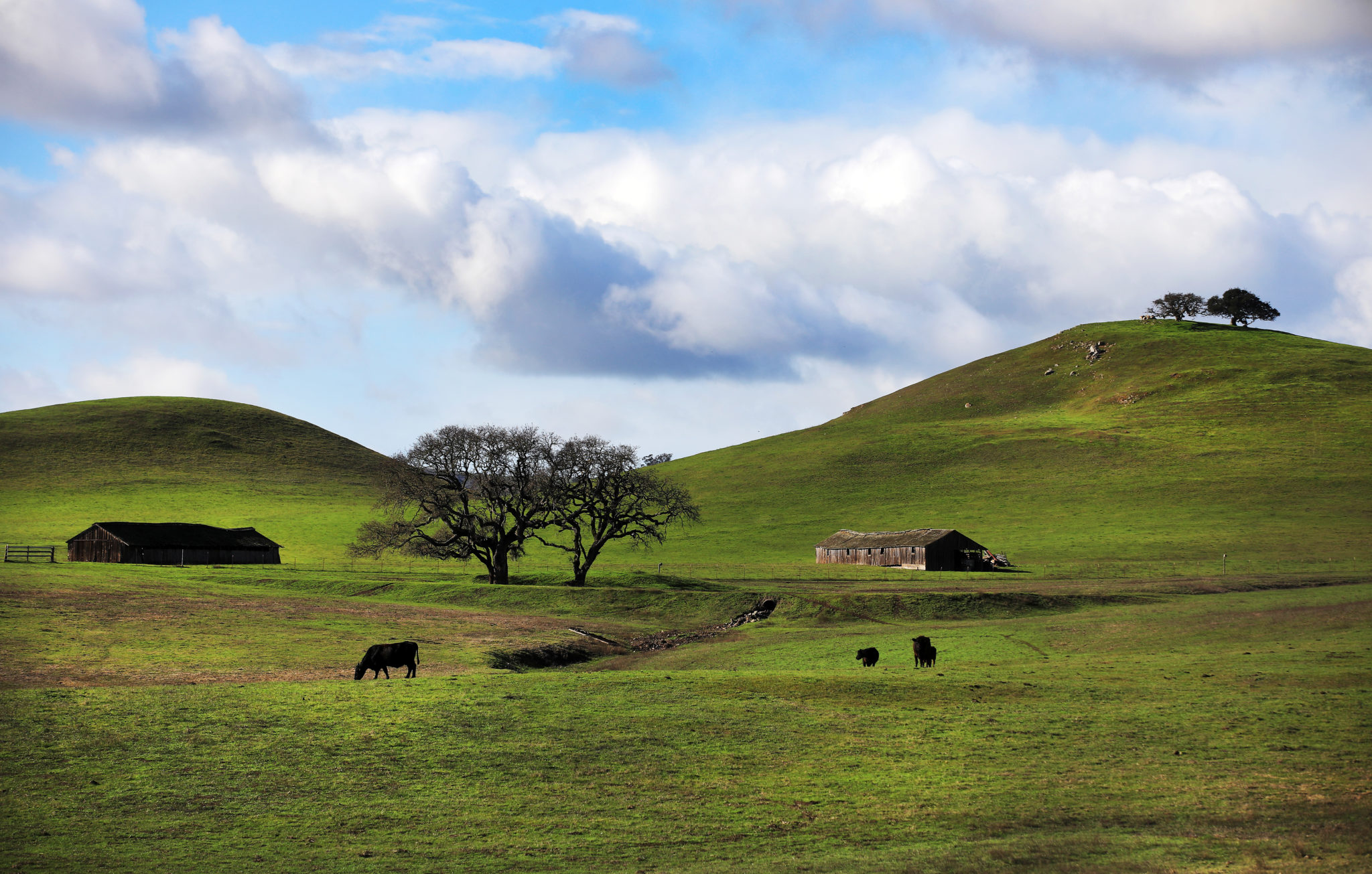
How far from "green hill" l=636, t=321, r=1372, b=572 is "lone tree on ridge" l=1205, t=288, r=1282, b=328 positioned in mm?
6674

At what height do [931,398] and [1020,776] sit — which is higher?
[931,398]

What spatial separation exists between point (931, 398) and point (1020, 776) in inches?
6399

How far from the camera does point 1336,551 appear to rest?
7362 centimetres

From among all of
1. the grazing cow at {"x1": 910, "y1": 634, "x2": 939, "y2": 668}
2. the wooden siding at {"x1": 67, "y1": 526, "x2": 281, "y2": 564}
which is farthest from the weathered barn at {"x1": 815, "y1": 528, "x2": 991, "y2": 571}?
the wooden siding at {"x1": 67, "y1": 526, "x2": 281, "y2": 564}

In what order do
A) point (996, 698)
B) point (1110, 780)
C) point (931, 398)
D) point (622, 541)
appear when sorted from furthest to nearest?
point (931, 398) < point (622, 541) < point (996, 698) < point (1110, 780)

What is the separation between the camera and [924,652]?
3228cm

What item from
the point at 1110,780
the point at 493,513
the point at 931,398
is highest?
the point at 931,398

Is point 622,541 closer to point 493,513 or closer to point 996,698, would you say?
point 493,513

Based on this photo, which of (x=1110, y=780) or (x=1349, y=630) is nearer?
(x=1110, y=780)

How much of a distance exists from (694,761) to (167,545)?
7963 cm

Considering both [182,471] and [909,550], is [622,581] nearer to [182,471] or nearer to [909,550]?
[909,550]

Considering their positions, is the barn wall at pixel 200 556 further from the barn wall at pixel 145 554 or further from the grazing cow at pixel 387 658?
the grazing cow at pixel 387 658

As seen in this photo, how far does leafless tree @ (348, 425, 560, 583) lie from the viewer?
2761 inches

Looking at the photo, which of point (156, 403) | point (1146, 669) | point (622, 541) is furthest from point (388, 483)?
point (156, 403)
